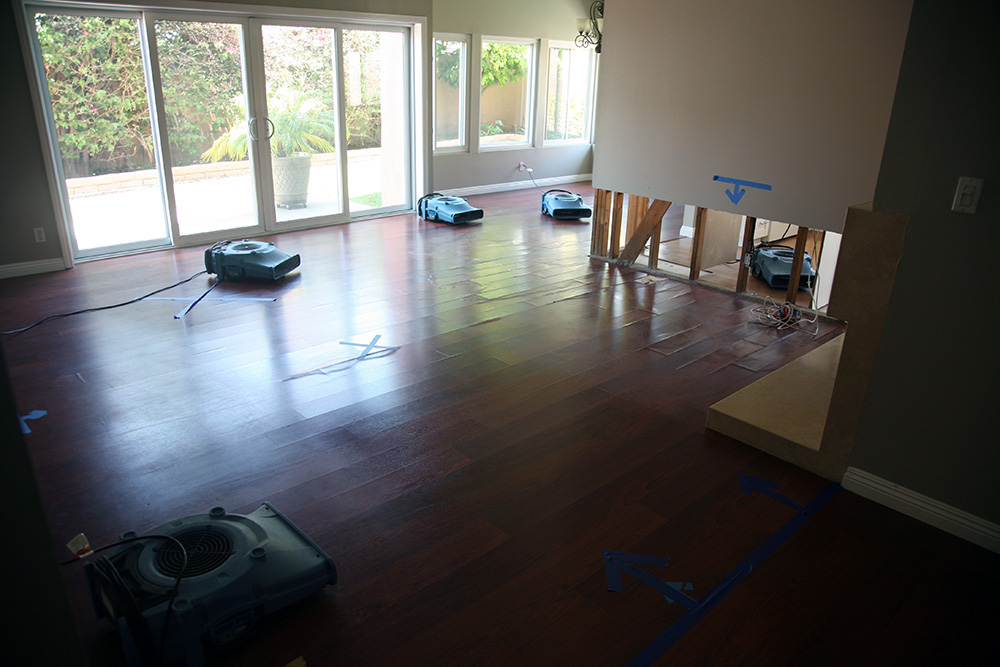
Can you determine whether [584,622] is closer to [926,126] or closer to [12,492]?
[12,492]

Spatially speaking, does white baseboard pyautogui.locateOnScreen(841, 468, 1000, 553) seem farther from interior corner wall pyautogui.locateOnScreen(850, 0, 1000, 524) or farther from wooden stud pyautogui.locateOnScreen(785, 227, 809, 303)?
wooden stud pyautogui.locateOnScreen(785, 227, 809, 303)

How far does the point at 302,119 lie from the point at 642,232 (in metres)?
3.70

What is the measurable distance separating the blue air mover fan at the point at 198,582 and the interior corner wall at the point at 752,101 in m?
4.14

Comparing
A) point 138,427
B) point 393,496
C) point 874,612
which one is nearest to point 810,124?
point 874,612

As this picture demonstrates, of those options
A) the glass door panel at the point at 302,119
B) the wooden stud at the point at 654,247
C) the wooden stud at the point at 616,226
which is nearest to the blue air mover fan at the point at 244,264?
the glass door panel at the point at 302,119

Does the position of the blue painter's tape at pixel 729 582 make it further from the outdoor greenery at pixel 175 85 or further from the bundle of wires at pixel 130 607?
the outdoor greenery at pixel 175 85

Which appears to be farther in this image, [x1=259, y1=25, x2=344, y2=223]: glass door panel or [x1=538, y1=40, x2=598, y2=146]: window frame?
[x1=538, y1=40, x2=598, y2=146]: window frame

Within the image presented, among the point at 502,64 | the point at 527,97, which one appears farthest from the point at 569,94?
the point at 502,64

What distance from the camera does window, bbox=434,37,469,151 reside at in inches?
345

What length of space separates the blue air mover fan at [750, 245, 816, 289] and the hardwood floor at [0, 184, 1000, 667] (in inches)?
25.1

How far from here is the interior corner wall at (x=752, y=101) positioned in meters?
4.41

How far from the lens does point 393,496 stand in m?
2.86

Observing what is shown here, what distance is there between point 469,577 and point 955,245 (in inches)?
85.3

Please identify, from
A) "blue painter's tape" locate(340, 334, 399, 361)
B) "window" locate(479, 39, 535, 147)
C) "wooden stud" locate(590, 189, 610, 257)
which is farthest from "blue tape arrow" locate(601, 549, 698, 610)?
"window" locate(479, 39, 535, 147)
